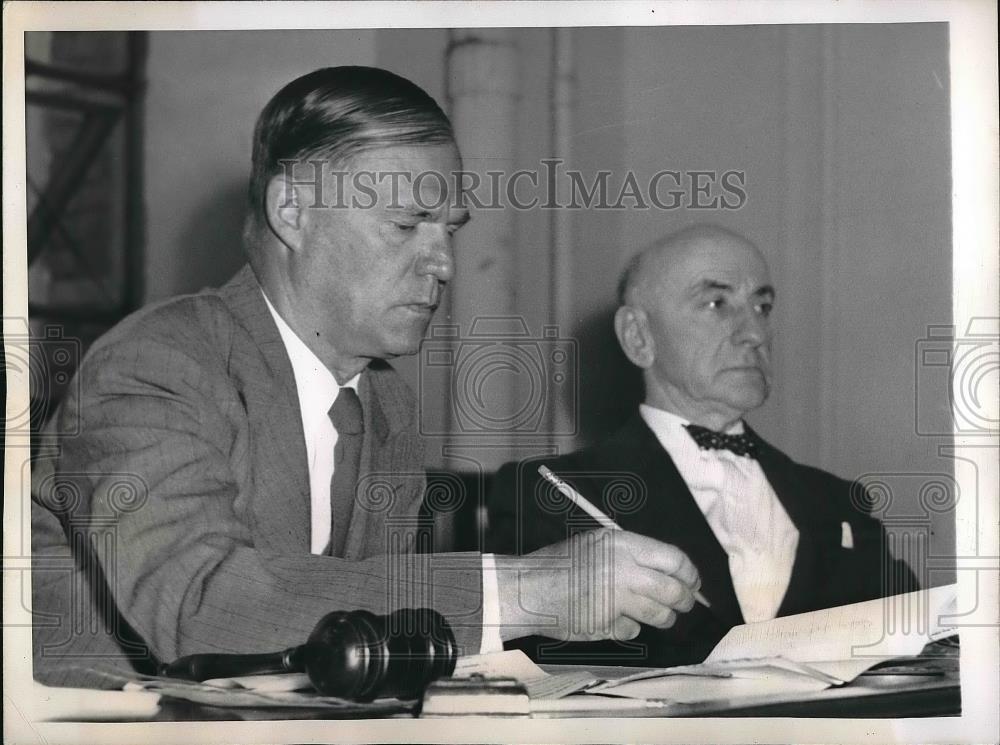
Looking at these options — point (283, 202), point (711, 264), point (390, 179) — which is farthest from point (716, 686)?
point (283, 202)

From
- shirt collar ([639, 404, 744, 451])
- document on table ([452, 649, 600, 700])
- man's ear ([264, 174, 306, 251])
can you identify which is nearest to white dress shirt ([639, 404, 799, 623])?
shirt collar ([639, 404, 744, 451])

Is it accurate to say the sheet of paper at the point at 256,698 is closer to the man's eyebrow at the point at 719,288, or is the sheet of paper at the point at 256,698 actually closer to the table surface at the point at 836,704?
the table surface at the point at 836,704

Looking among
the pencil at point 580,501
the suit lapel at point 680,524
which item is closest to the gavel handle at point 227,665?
the pencil at point 580,501

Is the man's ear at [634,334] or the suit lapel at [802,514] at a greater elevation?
the man's ear at [634,334]

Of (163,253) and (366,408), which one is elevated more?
(163,253)

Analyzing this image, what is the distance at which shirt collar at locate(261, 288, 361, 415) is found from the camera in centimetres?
265

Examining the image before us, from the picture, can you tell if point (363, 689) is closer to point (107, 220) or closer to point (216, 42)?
point (107, 220)

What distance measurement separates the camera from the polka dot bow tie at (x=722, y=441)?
2.68m

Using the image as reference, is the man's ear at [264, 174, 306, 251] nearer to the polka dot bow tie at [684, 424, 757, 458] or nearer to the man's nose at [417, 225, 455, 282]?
the man's nose at [417, 225, 455, 282]

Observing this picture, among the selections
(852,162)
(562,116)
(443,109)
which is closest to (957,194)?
(852,162)

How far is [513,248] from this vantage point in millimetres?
2666

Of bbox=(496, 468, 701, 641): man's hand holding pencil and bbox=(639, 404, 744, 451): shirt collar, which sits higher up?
bbox=(639, 404, 744, 451): shirt collar

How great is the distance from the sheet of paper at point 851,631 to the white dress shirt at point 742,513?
56mm

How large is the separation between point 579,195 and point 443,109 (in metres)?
0.39
